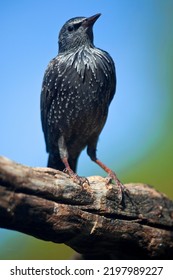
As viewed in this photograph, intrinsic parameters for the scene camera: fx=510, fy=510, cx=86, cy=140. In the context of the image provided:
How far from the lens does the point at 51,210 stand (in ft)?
9.19

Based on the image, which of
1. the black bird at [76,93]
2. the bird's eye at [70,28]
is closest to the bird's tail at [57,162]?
the black bird at [76,93]

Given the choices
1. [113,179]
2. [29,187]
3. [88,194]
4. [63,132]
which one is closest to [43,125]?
[63,132]

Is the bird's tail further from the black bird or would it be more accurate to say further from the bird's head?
the bird's head

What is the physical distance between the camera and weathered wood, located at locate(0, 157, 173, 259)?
265 cm

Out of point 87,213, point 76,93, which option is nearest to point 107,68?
point 76,93

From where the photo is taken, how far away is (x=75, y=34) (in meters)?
4.02

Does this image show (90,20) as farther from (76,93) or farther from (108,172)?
(108,172)

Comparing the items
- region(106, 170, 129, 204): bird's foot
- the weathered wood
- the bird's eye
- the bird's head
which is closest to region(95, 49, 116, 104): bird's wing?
the bird's head

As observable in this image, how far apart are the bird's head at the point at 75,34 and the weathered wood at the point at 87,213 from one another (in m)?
1.22

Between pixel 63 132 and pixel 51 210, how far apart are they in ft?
3.97

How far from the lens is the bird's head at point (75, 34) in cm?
396
